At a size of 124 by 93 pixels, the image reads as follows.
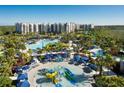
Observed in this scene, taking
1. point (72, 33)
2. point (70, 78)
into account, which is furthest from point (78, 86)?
point (72, 33)

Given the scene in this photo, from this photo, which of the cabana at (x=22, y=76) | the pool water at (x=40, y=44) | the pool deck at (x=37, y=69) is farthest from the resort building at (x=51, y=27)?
the cabana at (x=22, y=76)

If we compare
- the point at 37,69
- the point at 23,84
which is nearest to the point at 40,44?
the point at 37,69

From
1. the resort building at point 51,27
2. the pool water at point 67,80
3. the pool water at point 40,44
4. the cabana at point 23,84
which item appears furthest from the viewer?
the pool water at point 40,44

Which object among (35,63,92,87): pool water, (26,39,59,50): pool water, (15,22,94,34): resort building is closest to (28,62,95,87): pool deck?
(35,63,92,87): pool water

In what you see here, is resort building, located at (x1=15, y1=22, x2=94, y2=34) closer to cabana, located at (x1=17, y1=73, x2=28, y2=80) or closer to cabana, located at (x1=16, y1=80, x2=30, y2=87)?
cabana, located at (x1=17, y1=73, x2=28, y2=80)

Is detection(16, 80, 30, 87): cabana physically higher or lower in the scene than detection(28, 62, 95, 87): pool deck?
lower

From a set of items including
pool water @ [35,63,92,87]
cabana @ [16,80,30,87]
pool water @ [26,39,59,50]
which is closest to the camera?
cabana @ [16,80,30,87]

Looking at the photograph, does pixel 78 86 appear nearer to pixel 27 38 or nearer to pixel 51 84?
pixel 51 84

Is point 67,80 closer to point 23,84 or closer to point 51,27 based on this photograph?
point 23,84

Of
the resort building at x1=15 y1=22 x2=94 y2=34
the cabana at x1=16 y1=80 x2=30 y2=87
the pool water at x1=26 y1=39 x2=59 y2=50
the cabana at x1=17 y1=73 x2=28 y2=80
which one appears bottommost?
the cabana at x1=16 y1=80 x2=30 y2=87

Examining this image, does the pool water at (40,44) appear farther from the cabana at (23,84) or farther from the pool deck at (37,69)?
the cabana at (23,84)
